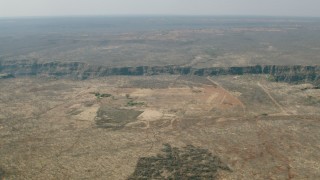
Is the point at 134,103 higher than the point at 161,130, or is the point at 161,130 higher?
the point at 161,130

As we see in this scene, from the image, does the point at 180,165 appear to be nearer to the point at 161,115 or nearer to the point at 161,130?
the point at 161,130

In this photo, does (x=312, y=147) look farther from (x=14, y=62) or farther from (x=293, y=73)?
(x=14, y=62)

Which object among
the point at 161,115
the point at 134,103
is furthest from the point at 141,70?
the point at 161,115

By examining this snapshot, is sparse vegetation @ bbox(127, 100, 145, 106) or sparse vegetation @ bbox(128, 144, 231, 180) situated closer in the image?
sparse vegetation @ bbox(128, 144, 231, 180)

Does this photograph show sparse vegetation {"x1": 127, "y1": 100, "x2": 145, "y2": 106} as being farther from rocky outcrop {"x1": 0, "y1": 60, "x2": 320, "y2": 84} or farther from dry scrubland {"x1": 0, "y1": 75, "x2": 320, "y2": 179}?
rocky outcrop {"x1": 0, "y1": 60, "x2": 320, "y2": 84}

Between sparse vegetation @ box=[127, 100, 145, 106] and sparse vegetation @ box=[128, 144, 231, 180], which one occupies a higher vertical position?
sparse vegetation @ box=[128, 144, 231, 180]

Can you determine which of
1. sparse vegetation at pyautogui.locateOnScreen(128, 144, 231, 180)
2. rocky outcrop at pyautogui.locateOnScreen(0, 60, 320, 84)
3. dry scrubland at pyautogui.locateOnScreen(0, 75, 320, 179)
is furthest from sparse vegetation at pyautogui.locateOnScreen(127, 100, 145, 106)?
rocky outcrop at pyautogui.locateOnScreen(0, 60, 320, 84)
